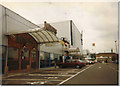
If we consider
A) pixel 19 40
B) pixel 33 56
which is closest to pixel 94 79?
pixel 19 40

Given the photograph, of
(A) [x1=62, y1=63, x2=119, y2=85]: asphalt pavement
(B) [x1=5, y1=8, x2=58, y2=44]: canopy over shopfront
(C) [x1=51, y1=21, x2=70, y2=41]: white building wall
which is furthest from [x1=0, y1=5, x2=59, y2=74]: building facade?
(C) [x1=51, y1=21, x2=70, y2=41]: white building wall

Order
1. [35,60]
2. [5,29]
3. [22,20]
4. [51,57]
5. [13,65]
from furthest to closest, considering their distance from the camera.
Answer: [51,57] < [35,60] < [22,20] < [13,65] < [5,29]

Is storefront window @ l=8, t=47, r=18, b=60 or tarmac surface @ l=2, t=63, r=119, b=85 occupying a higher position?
storefront window @ l=8, t=47, r=18, b=60

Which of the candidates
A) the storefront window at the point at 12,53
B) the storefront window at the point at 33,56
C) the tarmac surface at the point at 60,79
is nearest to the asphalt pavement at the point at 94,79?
the tarmac surface at the point at 60,79

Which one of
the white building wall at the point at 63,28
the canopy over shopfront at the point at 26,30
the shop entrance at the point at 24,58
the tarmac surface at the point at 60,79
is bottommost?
the tarmac surface at the point at 60,79

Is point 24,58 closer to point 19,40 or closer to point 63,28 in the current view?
point 19,40

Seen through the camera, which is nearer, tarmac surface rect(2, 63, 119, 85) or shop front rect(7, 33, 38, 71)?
tarmac surface rect(2, 63, 119, 85)

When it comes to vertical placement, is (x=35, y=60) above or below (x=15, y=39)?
below

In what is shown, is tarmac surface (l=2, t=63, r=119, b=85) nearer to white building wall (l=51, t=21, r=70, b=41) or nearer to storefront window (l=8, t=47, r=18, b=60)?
storefront window (l=8, t=47, r=18, b=60)

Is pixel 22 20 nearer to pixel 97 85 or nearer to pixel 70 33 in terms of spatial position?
pixel 97 85

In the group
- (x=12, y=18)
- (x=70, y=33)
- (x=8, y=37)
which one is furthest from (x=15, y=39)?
(x=70, y=33)

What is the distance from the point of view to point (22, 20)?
17.5 m

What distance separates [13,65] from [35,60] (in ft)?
18.9

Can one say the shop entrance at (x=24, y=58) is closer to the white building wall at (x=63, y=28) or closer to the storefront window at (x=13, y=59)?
the storefront window at (x=13, y=59)
